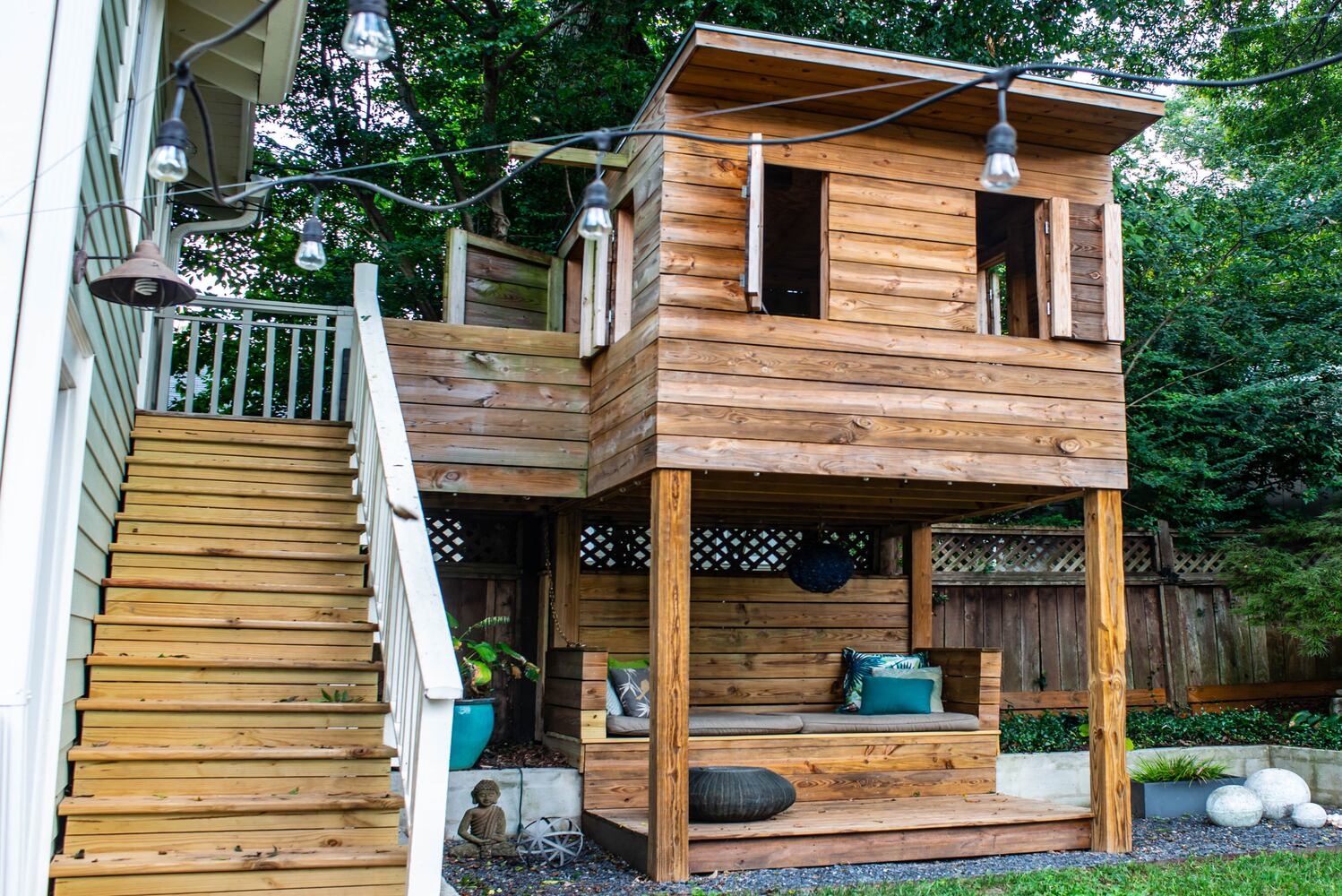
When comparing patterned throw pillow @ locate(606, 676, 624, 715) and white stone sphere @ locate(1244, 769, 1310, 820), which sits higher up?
patterned throw pillow @ locate(606, 676, 624, 715)

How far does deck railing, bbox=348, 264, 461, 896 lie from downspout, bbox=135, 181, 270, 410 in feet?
4.62

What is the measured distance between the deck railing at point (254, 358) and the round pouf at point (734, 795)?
3.03 meters

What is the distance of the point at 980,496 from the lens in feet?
22.5

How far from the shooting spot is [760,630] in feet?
26.2

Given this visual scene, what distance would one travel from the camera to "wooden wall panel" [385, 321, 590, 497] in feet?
22.1

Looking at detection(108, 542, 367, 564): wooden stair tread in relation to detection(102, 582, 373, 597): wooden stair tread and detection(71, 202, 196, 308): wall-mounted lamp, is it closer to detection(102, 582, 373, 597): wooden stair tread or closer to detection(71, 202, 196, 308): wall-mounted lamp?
detection(102, 582, 373, 597): wooden stair tread

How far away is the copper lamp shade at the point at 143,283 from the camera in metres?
Answer: 3.54

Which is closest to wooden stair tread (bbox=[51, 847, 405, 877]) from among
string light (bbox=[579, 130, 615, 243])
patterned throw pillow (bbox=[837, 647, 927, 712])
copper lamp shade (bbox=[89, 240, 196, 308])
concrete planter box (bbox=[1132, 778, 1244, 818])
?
copper lamp shade (bbox=[89, 240, 196, 308])

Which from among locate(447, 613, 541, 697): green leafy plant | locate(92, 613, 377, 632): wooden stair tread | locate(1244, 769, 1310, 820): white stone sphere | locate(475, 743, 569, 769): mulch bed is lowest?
locate(1244, 769, 1310, 820): white stone sphere

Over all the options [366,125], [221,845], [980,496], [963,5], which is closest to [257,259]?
[366,125]

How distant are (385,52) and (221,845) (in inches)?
110

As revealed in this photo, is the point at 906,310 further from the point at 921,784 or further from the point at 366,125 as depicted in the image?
the point at 366,125

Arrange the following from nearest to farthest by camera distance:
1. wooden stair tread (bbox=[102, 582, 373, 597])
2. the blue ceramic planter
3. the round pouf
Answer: wooden stair tread (bbox=[102, 582, 373, 597]) < the round pouf < the blue ceramic planter

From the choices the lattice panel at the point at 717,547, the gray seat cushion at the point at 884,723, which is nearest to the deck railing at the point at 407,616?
the lattice panel at the point at 717,547
